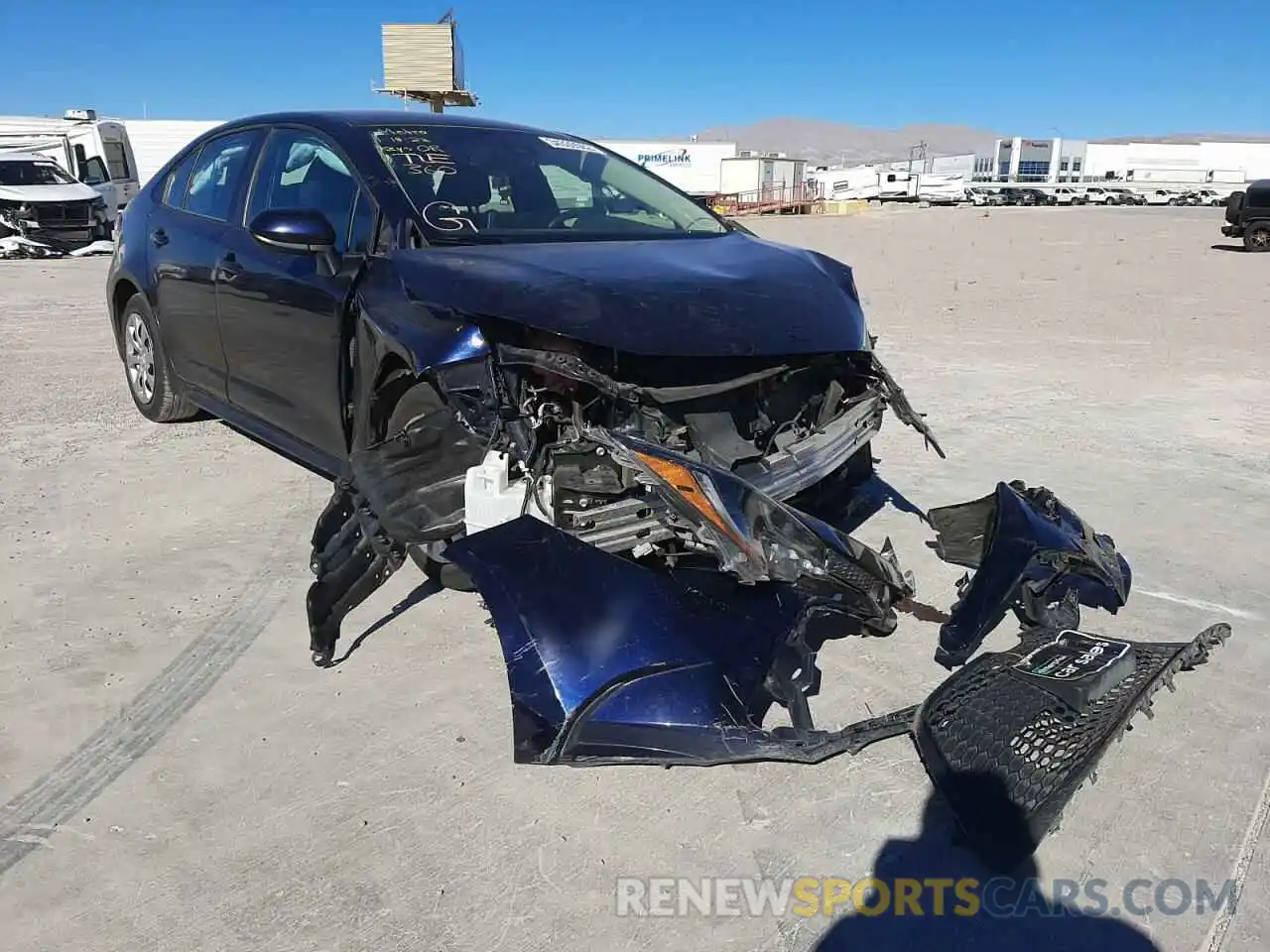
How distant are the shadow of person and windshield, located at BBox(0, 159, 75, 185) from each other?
20981 mm

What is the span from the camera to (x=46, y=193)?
1808 centimetres

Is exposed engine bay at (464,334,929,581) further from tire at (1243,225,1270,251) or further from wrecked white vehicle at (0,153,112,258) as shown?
tire at (1243,225,1270,251)

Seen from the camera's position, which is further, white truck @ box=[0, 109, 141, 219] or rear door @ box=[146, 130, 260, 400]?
white truck @ box=[0, 109, 141, 219]

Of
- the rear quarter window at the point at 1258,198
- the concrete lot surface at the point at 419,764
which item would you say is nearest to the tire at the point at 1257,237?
the rear quarter window at the point at 1258,198

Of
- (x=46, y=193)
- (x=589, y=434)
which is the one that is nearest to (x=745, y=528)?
(x=589, y=434)

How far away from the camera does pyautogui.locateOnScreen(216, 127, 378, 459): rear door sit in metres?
3.55

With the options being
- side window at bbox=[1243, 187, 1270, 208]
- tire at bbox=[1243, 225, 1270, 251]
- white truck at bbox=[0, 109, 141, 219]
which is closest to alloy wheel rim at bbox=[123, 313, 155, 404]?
white truck at bbox=[0, 109, 141, 219]

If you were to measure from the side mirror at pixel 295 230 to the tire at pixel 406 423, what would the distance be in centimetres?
63

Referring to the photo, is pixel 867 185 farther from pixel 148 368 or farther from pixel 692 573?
pixel 692 573

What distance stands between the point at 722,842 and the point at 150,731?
1.60 metres

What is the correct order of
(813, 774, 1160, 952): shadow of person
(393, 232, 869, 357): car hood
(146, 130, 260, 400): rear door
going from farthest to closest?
(146, 130, 260, 400): rear door → (393, 232, 869, 357): car hood → (813, 774, 1160, 952): shadow of person

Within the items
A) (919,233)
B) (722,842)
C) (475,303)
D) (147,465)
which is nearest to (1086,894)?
(722,842)

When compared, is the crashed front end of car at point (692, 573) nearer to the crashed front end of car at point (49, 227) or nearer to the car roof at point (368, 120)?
the car roof at point (368, 120)
